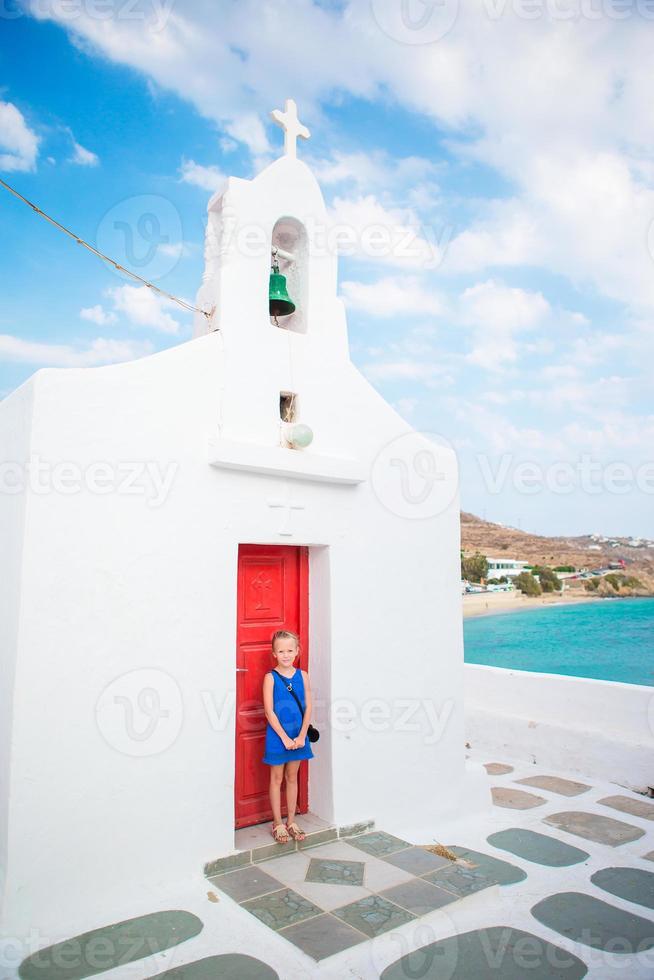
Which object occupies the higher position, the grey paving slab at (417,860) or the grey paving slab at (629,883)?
the grey paving slab at (417,860)

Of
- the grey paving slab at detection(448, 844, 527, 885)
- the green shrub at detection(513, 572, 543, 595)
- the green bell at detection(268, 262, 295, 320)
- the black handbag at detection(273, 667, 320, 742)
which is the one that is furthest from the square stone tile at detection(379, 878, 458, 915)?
the green shrub at detection(513, 572, 543, 595)

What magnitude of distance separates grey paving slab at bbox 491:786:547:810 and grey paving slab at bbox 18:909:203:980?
138 inches

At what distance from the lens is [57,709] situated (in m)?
3.40

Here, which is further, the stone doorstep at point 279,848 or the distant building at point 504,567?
the distant building at point 504,567

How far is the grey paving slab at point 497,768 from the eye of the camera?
270 inches

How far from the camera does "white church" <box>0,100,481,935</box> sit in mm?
3416

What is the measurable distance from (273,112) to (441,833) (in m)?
6.19

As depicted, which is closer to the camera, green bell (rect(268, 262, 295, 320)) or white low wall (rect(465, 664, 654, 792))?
green bell (rect(268, 262, 295, 320))

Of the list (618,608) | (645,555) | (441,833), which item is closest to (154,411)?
(441,833)

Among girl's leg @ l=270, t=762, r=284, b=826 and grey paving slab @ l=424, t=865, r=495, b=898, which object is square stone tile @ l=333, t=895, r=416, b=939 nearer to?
grey paving slab @ l=424, t=865, r=495, b=898

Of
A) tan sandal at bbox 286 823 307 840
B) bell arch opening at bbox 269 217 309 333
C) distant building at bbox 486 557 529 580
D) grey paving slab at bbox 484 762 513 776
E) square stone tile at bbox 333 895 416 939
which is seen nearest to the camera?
square stone tile at bbox 333 895 416 939

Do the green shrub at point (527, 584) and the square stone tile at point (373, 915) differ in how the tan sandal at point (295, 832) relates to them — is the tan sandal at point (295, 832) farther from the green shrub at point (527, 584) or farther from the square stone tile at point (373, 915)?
the green shrub at point (527, 584)

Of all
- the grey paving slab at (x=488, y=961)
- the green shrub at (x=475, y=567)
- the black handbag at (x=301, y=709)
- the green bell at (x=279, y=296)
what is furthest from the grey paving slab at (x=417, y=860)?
the green shrub at (x=475, y=567)

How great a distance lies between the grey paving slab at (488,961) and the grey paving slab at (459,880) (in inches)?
10.2
